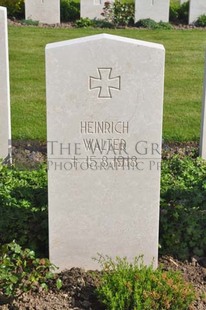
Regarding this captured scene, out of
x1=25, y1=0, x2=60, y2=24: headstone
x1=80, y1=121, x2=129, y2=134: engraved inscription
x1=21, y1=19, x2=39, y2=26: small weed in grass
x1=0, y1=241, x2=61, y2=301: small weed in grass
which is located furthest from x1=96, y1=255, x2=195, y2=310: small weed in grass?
x1=25, y1=0, x2=60, y2=24: headstone

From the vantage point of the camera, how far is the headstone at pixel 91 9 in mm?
15939

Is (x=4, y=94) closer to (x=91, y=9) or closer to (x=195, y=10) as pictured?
(x=91, y=9)

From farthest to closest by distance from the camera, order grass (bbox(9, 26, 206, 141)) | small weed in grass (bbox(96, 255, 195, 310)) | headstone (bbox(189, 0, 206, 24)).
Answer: headstone (bbox(189, 0, 206, 24)), grass (bbox(9, 26, 206, 141)), small weed in grass (bbox(96, 255, 195, 310))

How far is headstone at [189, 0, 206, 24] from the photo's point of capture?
1599 centimetres

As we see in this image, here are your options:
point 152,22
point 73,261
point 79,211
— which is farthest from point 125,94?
point 152,22

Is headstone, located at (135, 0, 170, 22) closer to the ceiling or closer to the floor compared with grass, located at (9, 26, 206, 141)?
closer to the ceiling

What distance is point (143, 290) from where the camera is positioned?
408cm

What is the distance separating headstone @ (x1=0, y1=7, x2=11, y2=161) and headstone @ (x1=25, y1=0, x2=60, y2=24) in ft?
31.0

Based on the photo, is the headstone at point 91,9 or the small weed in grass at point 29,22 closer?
the small weed in grass at point 29,22

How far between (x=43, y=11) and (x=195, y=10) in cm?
390

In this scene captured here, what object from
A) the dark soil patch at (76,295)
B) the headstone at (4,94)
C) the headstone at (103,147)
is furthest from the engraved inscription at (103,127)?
the headstone at (4,94)

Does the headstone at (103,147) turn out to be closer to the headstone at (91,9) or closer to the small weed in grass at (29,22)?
the small weed in grass at (29,22)

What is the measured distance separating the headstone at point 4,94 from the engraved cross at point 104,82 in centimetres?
261

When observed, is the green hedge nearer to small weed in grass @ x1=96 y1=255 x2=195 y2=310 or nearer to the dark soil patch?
the dark soil patch
